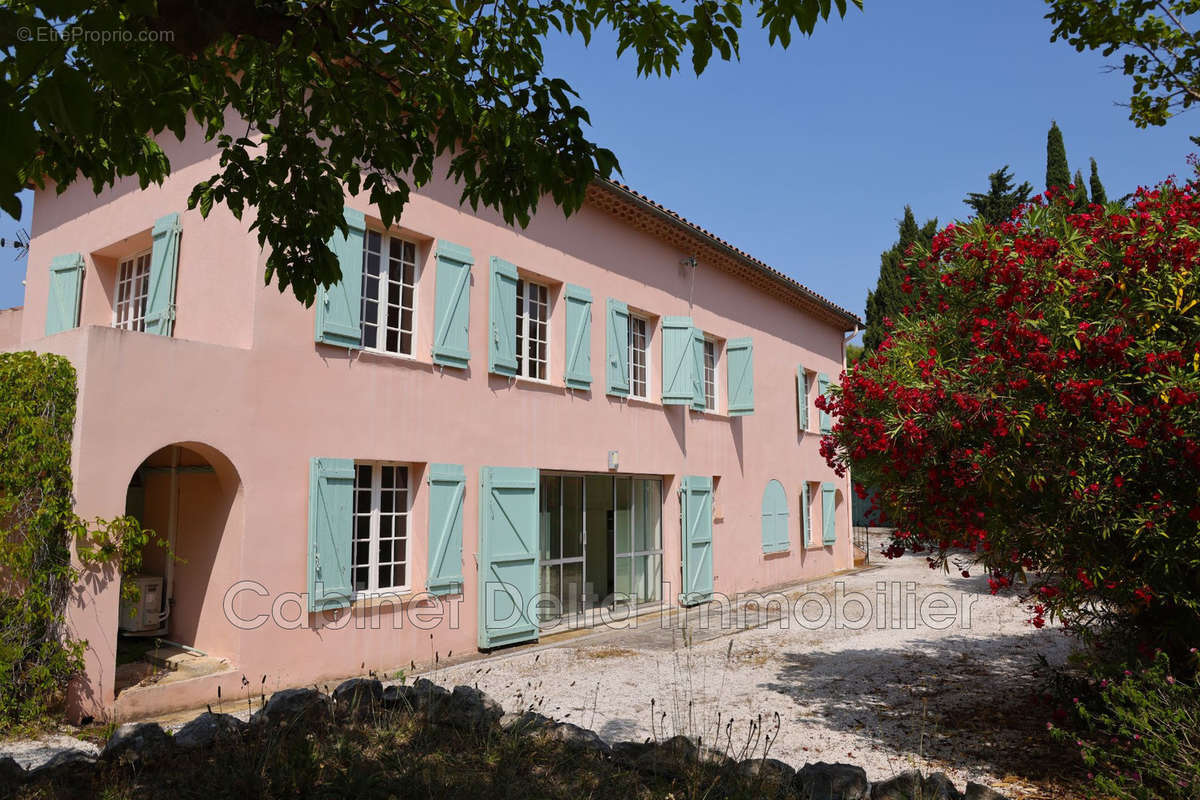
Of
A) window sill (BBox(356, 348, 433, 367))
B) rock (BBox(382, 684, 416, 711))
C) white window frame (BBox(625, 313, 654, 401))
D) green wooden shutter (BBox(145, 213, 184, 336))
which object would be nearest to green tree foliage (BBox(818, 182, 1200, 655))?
rock (BBox(382, 684, 416, 711))

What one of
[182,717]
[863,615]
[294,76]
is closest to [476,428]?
[182,717]

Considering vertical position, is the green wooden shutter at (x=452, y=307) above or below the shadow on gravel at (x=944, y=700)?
above

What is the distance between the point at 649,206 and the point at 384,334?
4888 mm

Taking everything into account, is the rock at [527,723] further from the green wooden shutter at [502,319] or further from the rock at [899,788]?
the green wooden shutter at [502,319]

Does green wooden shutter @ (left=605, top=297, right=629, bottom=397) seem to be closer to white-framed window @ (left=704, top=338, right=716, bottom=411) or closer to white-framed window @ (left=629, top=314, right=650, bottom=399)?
white-framed window @ (left=629, top=314, right=650, bottom=399)

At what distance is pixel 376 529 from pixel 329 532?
2.45 feet

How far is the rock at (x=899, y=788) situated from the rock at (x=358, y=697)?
10.0ft

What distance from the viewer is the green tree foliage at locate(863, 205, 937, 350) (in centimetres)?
2831

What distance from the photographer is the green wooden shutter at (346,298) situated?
300 inches

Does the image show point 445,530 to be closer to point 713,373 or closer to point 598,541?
point 598,541

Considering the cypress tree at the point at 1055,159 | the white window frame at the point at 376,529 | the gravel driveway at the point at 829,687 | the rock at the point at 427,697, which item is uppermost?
the cypress tree at the point at 1055,159

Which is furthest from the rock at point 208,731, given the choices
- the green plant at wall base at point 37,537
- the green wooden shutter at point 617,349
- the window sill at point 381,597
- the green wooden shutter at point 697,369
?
the green wooden shutter at point 697,369

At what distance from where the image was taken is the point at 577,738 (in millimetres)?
4738

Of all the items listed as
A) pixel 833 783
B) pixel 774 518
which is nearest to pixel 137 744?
pixel 833 783
